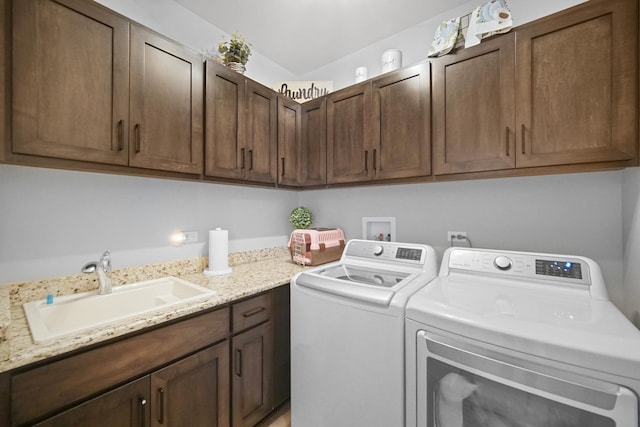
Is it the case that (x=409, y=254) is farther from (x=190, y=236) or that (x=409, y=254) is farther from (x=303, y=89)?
(x=303, y=89)

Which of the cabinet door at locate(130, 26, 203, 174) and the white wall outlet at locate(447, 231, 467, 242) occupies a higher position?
the cabinet door at locate(130, 26, 203, 174)

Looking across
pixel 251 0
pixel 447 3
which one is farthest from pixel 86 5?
pixel 447 3

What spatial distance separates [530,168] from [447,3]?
136cm

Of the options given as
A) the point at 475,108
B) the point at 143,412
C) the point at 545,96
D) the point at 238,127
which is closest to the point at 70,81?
the point at 238,127

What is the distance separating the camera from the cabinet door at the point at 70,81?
0.98 m

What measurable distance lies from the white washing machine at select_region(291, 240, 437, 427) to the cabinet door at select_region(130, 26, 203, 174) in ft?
3.32

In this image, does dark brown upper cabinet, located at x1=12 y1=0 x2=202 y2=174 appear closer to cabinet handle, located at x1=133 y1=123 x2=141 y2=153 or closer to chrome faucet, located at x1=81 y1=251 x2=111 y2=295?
cabinet handle, located at x1=133 y1=123 x2=141 y2=153

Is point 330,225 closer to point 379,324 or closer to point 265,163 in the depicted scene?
point 265,163

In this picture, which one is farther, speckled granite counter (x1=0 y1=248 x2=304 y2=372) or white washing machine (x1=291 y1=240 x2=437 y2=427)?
white washing machine (x1=291 y1=240 x2=437 y2=427)

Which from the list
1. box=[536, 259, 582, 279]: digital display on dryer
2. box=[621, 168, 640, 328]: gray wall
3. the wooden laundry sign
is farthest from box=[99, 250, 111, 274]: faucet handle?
box=[621, 168, 640, 328]: gray wall

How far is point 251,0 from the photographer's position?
1.72m

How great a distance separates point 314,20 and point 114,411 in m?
2.55

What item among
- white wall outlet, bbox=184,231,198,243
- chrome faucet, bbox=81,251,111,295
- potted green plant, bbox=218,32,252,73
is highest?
potted green plant, bbox=218,32,252,73

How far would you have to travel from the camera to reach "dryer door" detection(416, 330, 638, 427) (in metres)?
0.72
